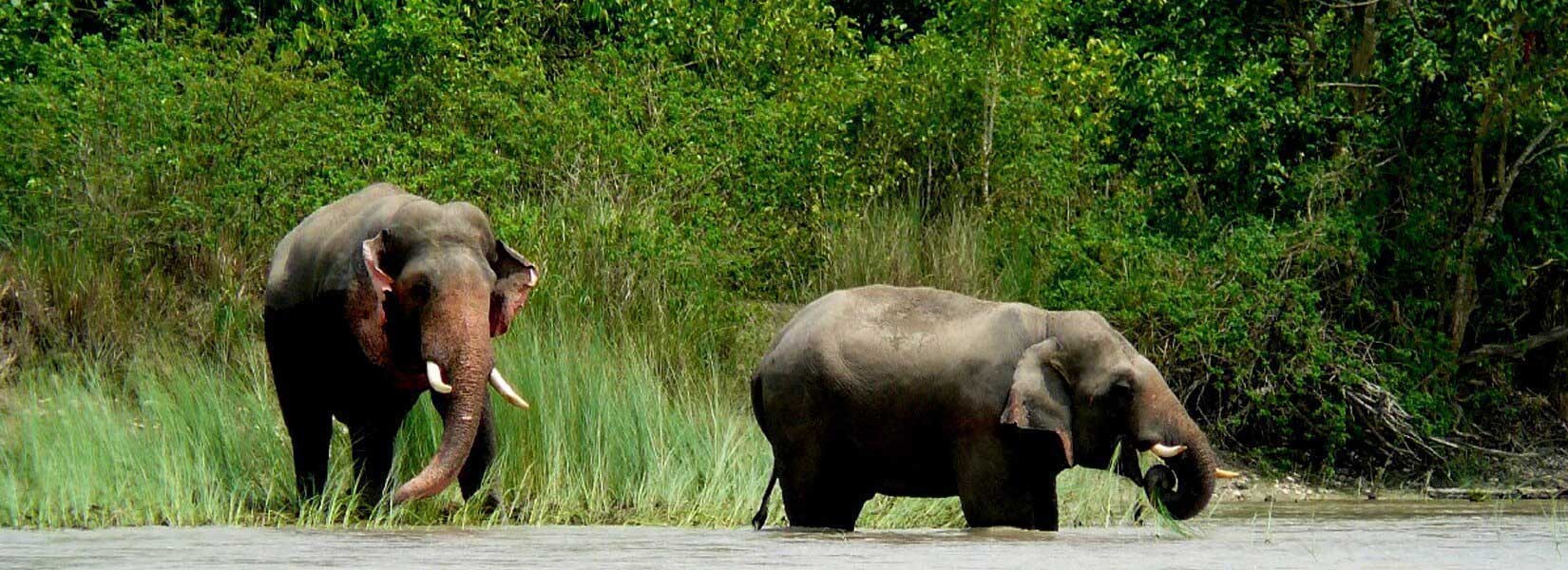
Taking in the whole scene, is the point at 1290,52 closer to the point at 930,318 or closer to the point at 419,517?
the point at 930,318

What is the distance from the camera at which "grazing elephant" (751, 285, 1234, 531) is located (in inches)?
368

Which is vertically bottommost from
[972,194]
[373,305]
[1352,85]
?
[972,194]

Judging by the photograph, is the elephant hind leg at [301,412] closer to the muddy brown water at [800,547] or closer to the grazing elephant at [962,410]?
the muddy brown water at [800,547]

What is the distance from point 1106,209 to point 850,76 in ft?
9.19

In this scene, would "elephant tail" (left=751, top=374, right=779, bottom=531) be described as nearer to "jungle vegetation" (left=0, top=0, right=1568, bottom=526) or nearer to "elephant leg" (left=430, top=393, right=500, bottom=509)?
"elephant leg" (left=430, top=393, right=500, bottom=509)

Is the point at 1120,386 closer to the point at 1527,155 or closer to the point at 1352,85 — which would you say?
the point at 1527,155

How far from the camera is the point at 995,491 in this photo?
30.5 ft

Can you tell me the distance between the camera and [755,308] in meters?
15.2

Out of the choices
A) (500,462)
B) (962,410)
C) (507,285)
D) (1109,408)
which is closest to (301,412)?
(500,462)

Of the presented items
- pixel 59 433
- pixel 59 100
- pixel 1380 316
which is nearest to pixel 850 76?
pixel 1380 316

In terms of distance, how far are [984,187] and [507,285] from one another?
748 cm

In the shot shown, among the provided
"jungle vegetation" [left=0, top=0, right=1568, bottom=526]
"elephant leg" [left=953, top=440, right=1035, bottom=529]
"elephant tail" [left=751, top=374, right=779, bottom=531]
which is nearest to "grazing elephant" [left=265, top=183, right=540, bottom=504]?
"elephant tail" [left=751, top=374, right=779, bottom=531]

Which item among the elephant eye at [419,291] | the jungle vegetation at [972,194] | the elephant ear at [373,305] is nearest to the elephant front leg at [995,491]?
the elephant eye at [419,291]

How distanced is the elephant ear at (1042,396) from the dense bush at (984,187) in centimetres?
459
